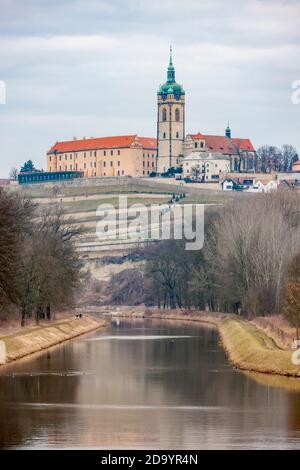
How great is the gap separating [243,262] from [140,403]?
38171 millimetres

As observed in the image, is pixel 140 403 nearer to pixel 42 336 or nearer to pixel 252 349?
pixel 252 349

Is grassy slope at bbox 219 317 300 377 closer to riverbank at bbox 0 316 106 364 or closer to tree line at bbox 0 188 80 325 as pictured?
riverbank at bbox 0 316 106 364

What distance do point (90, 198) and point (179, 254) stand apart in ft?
316

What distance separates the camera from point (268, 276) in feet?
240

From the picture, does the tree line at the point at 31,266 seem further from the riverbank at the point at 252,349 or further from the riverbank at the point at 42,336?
the riverbank at the point at 252,349

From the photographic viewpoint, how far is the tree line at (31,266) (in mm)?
54531

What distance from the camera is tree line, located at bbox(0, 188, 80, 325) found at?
54531mm

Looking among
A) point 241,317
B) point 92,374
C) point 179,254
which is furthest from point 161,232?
point 92,374
